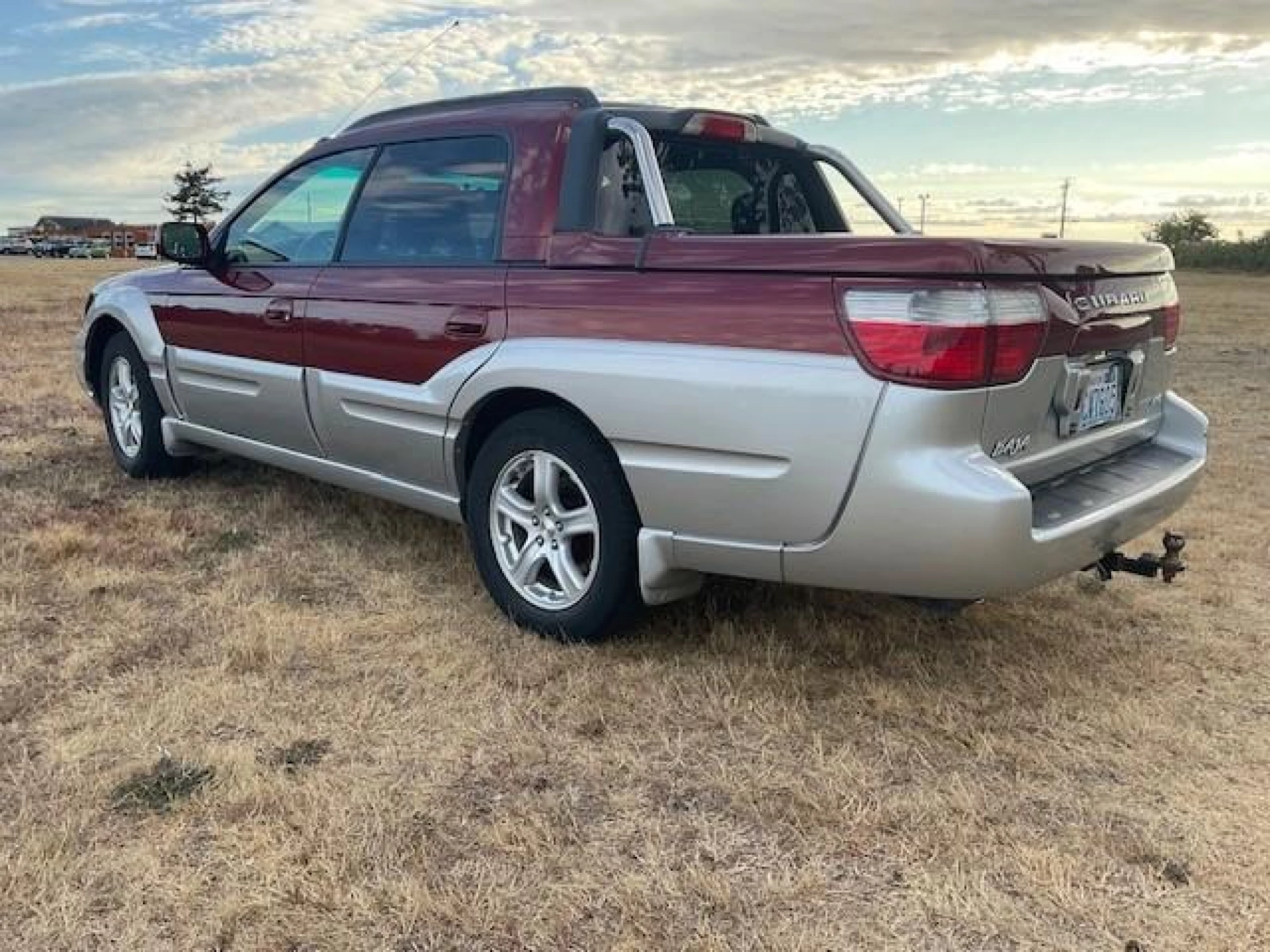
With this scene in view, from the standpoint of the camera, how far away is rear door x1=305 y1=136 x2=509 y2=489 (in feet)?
12.6

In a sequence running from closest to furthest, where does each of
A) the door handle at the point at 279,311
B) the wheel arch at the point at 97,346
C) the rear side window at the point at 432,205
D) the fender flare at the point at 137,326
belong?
the rear side window at the point at 432,205
the door handle at the point at 279,311
the fender flare at the point at 137,326
the wheel arch at the point at 97,346

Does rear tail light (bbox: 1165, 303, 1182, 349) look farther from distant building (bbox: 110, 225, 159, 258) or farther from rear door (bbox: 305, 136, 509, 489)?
distant building (bbox: 110, 225, 159, 258)

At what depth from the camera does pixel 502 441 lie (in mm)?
3752

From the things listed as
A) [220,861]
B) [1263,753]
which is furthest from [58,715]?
[1263,753]

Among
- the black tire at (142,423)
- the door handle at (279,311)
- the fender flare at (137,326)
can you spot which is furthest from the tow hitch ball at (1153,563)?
the black tire at (142,423)

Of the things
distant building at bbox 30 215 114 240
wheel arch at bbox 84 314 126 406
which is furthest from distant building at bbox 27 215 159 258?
wheel arch at bbox 84 314 126 406

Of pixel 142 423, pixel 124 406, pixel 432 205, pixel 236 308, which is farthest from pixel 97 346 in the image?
pixel 432 205

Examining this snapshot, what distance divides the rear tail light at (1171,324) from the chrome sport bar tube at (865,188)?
1182 millimetres

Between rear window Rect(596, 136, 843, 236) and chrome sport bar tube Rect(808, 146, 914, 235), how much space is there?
0.36ft

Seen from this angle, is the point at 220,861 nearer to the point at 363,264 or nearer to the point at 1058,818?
the point at 1058,818

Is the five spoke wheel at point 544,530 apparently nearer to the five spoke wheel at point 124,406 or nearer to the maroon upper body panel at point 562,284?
the maroon upper body panel at point 562,284

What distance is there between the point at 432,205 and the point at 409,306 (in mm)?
437

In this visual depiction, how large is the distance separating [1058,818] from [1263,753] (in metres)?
0.77

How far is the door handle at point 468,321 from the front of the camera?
147 inches
